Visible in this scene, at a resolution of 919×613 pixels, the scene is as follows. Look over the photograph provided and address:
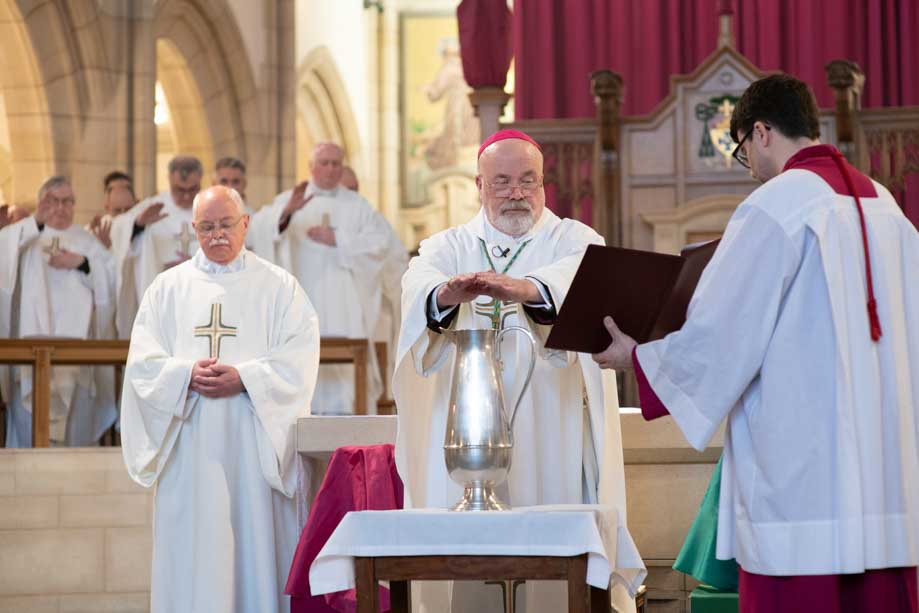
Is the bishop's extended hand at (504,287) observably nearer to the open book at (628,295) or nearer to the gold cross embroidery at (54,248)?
the open book at (628,295)

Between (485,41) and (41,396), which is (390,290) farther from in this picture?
(41,396)

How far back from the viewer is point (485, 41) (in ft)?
32.8

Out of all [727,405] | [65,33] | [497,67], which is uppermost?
[65,33]

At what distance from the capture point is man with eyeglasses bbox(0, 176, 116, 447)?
30.1 ft

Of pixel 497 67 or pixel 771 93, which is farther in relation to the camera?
pixel 497 67

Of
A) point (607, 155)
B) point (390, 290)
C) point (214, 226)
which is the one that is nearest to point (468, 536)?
point (214, 226)

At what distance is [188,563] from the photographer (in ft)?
18.8

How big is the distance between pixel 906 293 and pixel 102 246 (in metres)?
6.92

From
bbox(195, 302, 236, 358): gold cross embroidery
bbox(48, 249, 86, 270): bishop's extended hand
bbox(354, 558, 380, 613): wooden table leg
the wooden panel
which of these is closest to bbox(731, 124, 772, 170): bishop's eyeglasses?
bbox(354, 558, 380, 613): wooden table leg

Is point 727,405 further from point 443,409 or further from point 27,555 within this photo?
point 27,555

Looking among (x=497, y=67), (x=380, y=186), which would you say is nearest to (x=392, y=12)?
(x=380, y=186)

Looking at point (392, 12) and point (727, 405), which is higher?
point (392, 12)

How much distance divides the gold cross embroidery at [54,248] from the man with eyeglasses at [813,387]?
644cm

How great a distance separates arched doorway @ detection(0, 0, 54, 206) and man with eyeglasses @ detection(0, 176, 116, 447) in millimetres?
2586
